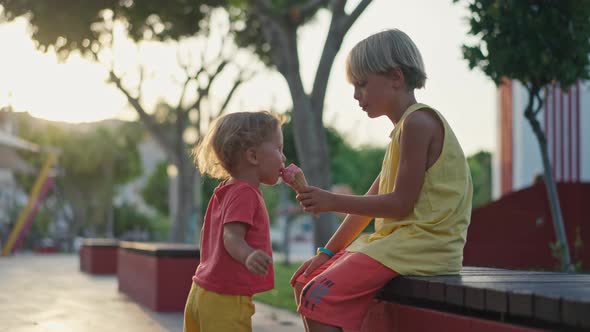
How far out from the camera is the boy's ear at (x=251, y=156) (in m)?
3.28

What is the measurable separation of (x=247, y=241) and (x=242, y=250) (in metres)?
0.14

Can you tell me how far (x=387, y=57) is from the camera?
10.4ft

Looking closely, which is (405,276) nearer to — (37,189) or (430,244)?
(430,244)

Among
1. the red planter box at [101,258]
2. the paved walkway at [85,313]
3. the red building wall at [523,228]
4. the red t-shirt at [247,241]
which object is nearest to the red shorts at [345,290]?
the red t-shirt at [247,241]

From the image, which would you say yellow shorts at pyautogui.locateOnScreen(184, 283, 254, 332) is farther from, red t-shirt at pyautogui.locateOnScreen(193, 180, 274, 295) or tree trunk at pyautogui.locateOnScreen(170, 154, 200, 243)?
tree trunk at pyautogui.locateOnScreen(170, 154, 200, 243)

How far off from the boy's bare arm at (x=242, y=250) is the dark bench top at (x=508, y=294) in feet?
1.71

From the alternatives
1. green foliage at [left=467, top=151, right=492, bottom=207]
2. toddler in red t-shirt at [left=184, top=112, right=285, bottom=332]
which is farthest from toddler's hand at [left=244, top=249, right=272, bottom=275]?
green foliage at [left=467, top=151, right=492, bottom=207]

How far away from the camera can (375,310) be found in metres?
3.28

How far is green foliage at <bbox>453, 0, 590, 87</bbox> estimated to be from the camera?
798 centimetres

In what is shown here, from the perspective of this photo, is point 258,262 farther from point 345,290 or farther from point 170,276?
point 170,276

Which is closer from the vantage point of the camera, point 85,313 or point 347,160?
point 85,313

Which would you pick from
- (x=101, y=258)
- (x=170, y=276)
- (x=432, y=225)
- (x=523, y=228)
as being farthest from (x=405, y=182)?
(x=101, y=258)

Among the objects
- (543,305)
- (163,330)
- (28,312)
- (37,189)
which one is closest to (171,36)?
(28,312)

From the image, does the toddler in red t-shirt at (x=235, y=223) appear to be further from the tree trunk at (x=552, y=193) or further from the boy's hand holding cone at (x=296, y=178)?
Result: the tree trunk at (x=552, y=193)
